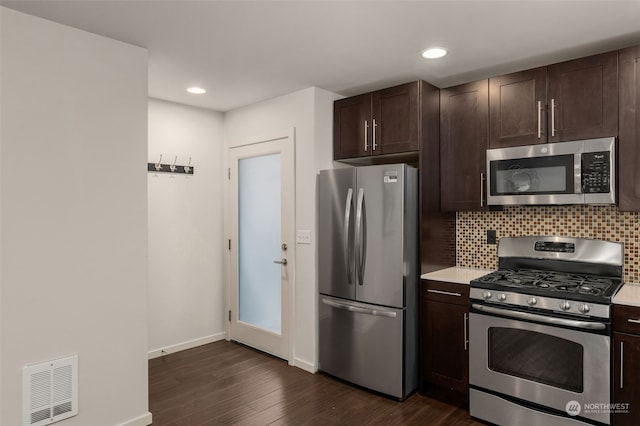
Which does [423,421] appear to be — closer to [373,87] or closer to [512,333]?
[512,333]

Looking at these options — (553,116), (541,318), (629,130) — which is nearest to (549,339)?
(541,318)

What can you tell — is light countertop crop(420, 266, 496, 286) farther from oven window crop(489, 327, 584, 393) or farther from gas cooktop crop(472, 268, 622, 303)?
oven window crop(489, 327, 584, 393)

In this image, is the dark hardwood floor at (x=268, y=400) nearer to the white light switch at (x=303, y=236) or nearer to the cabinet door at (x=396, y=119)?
the white light switch at (x=303, y=236)

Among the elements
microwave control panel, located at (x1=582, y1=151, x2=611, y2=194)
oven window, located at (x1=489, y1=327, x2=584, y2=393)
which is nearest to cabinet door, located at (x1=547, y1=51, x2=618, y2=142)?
microwave control panel, located at (x1=582, y1=151, x2=611, y2=194)

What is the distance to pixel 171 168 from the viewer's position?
3.98 meters

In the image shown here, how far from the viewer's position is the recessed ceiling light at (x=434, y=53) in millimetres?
2676

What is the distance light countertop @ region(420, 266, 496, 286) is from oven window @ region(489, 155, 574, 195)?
0.67 meters

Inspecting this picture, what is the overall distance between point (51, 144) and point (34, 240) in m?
0.55

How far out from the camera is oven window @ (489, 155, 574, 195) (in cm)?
267

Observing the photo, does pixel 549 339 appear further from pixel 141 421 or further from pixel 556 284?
Answer: pixel 141 421

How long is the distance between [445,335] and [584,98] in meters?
1.89

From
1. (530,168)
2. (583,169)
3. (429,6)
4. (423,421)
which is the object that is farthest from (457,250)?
(429,6)

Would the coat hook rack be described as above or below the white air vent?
above

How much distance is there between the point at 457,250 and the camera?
141 inches
